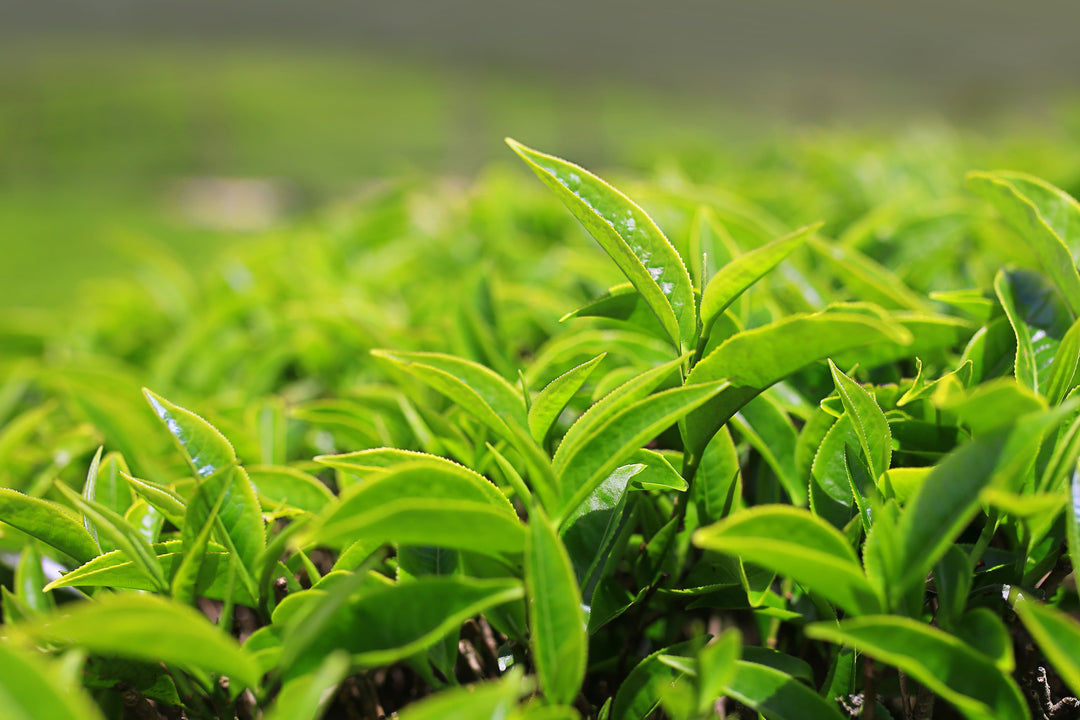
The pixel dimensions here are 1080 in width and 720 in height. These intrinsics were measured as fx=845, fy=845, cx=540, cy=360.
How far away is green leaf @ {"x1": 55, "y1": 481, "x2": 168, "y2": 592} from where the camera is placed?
852 millimetres

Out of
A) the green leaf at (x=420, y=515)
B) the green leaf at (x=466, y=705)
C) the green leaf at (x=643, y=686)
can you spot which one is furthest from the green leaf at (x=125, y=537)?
the green leaf at (x=643, y=686)

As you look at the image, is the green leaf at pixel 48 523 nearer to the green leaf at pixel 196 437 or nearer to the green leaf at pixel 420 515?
the green leaf at pixel 196 437

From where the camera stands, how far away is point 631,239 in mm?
1032

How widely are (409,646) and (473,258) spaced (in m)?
1.99

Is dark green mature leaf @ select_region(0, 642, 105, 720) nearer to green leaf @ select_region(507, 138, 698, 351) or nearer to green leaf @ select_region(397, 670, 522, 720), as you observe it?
green leaf @ select_region(397, 670, 522, 720)

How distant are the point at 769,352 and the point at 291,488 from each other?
2.25 ft

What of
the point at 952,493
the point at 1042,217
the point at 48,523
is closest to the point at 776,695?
the point at 952,493

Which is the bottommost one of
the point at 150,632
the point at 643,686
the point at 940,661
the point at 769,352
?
the point at 643,686

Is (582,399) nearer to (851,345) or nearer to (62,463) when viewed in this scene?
(851,345)

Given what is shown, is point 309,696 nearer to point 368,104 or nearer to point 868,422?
point 868,422

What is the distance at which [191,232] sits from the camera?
552 inches

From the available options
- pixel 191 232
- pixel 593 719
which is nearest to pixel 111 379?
pixel 593 719

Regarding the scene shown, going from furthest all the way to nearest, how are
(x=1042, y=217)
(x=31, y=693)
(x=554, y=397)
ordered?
(x=1042, y=217) → (x=554, y=397) → (x=31, y=693)

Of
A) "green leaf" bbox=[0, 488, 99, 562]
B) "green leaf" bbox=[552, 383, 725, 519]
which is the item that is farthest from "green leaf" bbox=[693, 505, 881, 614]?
"green leaf" bbox=[0, 488, 99, 562]
